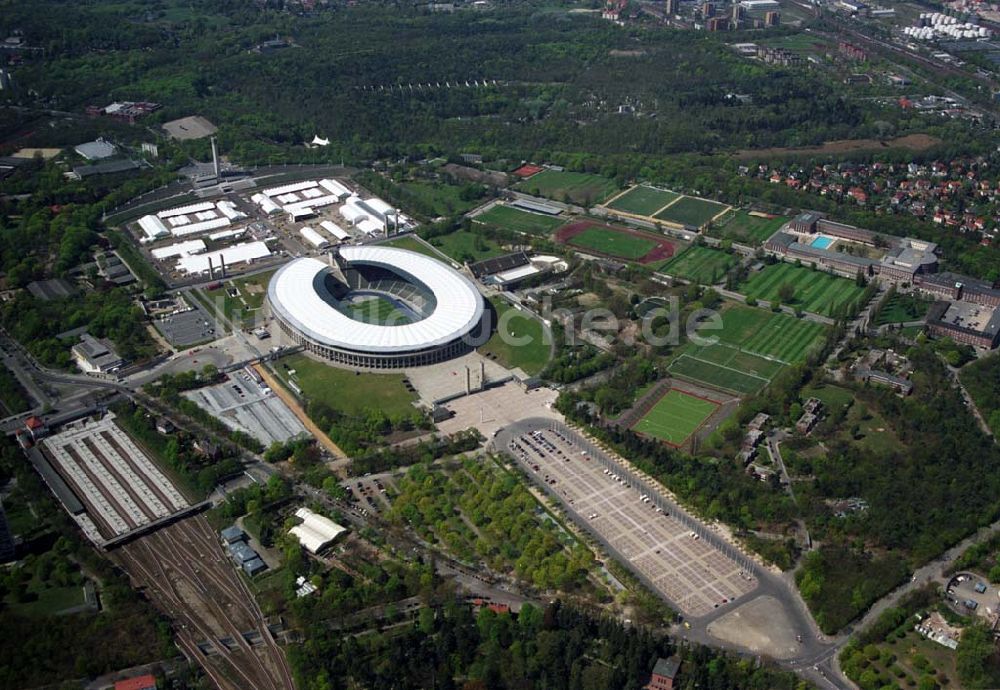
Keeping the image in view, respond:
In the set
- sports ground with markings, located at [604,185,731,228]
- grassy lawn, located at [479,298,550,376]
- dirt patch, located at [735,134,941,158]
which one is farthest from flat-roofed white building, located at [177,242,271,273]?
dirt patch, located at [735,134,941,158]

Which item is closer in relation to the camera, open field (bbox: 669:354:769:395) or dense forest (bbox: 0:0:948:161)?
open field (bbox: 669:354:769:395)

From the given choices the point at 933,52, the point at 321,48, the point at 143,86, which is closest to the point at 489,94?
the point at 321,48

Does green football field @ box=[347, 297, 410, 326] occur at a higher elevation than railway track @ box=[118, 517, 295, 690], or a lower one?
higher

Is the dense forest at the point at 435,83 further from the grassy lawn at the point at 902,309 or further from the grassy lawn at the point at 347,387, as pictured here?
the grassy lawn at the point at 347,387

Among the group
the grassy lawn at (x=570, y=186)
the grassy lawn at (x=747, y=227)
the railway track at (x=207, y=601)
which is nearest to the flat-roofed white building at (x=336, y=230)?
the grassy lawn at (x=570, y=186)

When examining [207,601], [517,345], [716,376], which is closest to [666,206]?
[517,345]

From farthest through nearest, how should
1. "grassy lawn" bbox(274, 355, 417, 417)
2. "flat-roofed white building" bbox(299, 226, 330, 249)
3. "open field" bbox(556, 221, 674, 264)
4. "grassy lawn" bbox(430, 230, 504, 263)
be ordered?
1. "flat-roofed white building" bbox(299, 226, 330, 249)
2. "open field" bbox(556, 221, 674, 264)
3. "grassy lawn" bbox(430, 230, 504, 263)
4. "grassy lawn" bbox(274, 355, 417, 417)

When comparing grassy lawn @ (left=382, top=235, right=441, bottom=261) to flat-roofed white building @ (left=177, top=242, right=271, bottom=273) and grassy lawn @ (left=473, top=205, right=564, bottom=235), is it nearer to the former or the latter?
grassy lawn @ (left=473, top=205, right=564, bottom=235)
